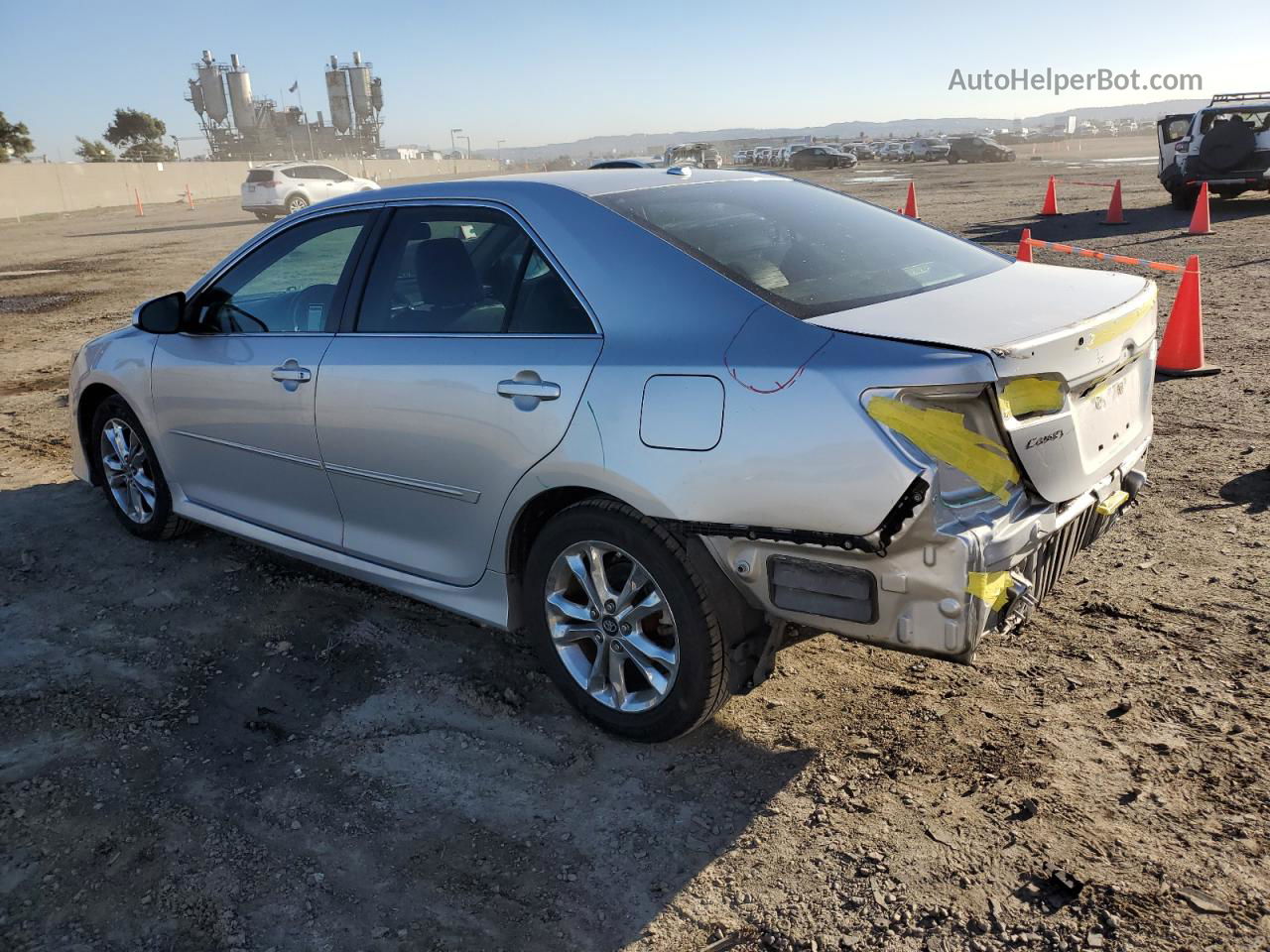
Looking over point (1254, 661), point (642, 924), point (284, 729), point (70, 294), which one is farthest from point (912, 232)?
point (70, 294)

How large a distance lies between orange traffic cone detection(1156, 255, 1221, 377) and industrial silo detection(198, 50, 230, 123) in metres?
99.6

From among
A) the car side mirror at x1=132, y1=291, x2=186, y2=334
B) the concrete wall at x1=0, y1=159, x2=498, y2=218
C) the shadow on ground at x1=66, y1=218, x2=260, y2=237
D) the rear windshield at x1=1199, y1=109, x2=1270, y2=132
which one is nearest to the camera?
the car side mirror at x1=132, y1=291, x2=186, y2=334

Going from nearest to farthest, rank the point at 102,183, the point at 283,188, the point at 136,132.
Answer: the point at 283,188 < the point at 102,183 < the point at 136,132

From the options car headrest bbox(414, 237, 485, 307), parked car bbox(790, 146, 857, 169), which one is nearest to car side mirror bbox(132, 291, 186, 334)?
car headrest bbox(414, 237, 485, 307)

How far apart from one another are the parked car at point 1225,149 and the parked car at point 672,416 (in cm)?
1667

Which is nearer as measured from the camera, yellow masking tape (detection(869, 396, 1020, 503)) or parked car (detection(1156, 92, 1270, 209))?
yellow masking tape (detection(869, 396, 1020, 503))

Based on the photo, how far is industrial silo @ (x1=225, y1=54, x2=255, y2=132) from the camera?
300ft

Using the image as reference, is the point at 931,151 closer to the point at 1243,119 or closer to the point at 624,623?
the point at 1243,119

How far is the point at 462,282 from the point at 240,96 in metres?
102

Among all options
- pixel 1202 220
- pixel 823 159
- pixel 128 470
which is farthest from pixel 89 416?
pixel 823 159

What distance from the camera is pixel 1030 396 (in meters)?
2.61

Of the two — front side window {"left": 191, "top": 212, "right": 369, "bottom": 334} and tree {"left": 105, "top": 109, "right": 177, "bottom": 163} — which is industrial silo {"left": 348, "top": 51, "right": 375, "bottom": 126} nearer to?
Result: tree {"left": 105, "top": 109, "right": 177, "bottom": 163}

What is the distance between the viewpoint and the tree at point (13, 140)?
193 ft

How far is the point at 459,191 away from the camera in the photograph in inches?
142
